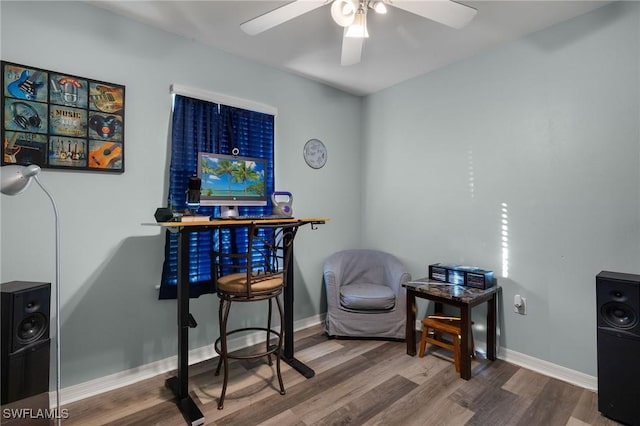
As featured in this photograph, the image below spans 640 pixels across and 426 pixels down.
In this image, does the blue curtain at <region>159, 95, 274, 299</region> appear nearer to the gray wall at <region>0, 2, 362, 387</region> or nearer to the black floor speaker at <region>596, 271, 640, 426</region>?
the gray wall at <region>0, 2, 362, 387</region>

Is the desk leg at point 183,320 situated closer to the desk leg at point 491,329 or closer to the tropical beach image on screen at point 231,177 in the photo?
the tropical beach image on screen at point 231,177

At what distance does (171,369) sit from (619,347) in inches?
116

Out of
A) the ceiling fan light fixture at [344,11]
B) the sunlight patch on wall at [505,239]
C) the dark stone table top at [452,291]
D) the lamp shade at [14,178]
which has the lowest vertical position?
the dark stone table top at [452,291]

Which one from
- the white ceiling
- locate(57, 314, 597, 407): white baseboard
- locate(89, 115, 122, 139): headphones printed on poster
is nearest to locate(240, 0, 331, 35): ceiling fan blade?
the white ceiling

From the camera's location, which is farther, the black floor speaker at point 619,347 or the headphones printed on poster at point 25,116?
the headphones printed on poster at point 25,116

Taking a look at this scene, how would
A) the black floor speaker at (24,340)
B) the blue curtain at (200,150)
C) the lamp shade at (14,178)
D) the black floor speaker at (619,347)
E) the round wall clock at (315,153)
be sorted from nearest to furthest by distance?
1. the lamp shade at (14,178)
2. the black floor speaker at (24,340)
3. the black floor speaker at (619,347)
4. the blue curtain at (200,150)
5. the round wall clock at (315,153)

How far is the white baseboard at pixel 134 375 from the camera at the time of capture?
77.2 inches

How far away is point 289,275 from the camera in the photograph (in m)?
2.42

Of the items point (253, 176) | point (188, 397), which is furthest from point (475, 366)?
point (253, 176)

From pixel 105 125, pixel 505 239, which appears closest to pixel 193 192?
pixel 105 125

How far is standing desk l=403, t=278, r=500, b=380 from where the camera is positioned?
7.26ft

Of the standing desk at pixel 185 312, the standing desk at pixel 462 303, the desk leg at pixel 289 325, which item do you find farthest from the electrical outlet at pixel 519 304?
the standing desk at pixel 185 312

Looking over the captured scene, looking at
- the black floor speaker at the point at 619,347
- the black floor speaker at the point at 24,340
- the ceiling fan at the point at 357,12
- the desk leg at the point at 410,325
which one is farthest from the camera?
the desk leg at the point at 410,325

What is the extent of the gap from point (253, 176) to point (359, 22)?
4.74 ft
